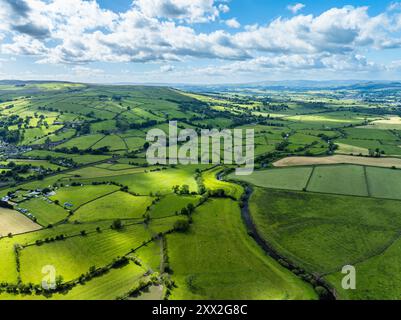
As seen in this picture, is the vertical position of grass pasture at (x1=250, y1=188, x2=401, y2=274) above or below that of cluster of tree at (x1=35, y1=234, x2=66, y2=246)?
above

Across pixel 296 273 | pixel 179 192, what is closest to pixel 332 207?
pixel 296 273

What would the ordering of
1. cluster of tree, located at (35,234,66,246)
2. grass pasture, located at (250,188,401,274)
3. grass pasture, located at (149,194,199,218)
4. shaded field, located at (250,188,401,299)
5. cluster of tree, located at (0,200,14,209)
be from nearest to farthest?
shaded field, located at (250,188,401,299) → grass pasture, located at (250,188,401,274) → cluster of tree, located at (35,234,66,246) → grass pasture, located at (149,194,199,218) → cluster of tree, located at (0,200,14,209)

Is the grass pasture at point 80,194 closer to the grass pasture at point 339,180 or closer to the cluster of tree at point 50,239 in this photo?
the cluster of tree at point 50,239

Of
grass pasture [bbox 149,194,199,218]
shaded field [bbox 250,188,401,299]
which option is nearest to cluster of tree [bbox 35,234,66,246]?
grass pasture [bbox 149,194,199,218]

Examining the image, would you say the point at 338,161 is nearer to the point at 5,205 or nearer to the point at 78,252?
the point at 78,252

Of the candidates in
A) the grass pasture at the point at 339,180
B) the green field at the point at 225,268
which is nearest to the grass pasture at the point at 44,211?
the green field at the point at 225,268

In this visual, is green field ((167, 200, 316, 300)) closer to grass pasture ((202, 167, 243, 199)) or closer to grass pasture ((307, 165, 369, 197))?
grass pasture ((202, 167, 243, 199))

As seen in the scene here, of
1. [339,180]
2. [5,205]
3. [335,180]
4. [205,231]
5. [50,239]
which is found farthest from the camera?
[335,180]

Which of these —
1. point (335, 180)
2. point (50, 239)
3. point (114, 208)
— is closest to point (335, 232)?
point (335, 180)
